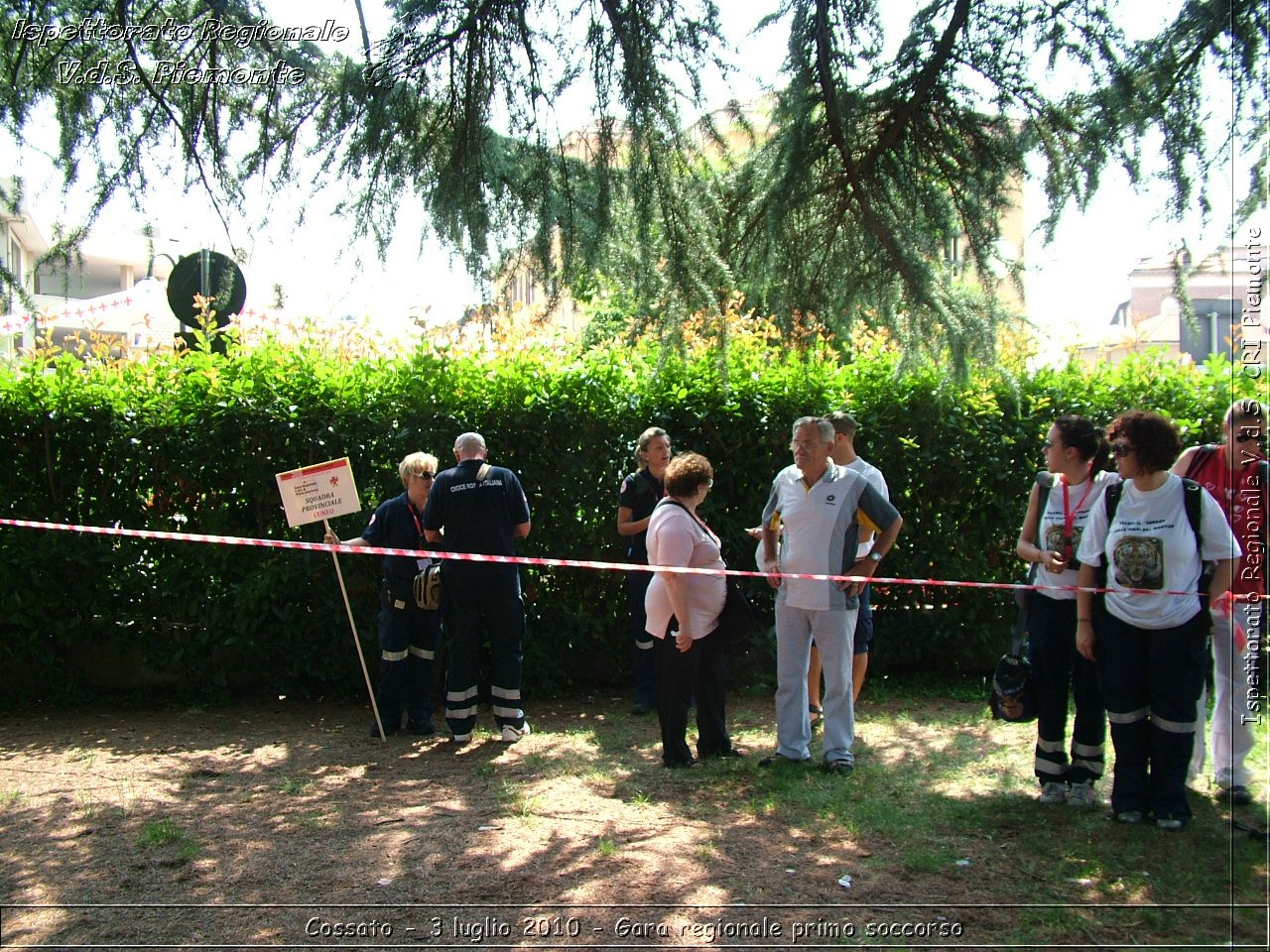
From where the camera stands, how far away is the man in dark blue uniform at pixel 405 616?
7.42m

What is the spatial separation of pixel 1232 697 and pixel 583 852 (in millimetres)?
3394

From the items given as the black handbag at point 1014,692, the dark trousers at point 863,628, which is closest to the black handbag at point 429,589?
the dark trousers at point 863,628

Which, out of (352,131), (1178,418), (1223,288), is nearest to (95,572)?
(352,131)

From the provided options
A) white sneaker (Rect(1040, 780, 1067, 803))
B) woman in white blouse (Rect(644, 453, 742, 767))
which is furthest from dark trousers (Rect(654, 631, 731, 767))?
white sneaker (Rect(1040, 780, 1067, 803))

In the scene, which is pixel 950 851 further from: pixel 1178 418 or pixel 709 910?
pixel 1178 418

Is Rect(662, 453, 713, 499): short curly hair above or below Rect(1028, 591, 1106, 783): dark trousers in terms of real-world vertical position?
above

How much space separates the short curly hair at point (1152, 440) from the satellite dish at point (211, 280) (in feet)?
16.3

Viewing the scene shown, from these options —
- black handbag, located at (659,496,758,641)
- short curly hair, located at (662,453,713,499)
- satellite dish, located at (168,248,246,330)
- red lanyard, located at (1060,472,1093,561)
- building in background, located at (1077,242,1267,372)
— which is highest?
satellite dish, located at (168,248,246,330)

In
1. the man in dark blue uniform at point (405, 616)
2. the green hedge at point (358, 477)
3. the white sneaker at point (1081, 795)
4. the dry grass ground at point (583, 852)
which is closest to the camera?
the dry grass ground at point (583, 852)

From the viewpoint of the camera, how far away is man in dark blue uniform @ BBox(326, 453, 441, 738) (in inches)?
292

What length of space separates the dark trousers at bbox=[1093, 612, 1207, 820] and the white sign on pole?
456 centimetres

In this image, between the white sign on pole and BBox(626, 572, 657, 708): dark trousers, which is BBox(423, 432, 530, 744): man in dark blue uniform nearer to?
the white sign on pole

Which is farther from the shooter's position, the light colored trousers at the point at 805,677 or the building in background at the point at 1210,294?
the light colored trousers at the point at 805,677

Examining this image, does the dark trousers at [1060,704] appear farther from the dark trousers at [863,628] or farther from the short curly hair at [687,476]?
the short curly hair at [687,476]
